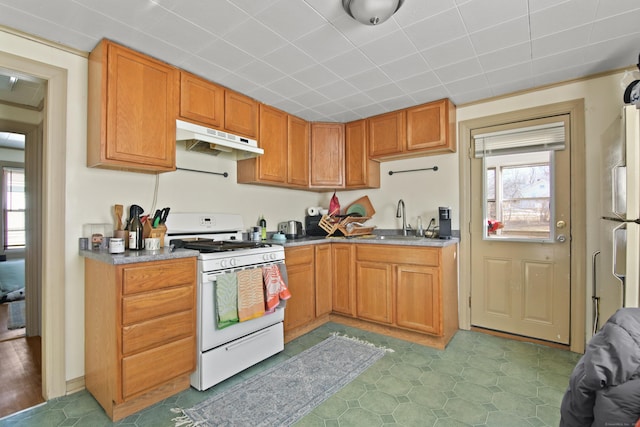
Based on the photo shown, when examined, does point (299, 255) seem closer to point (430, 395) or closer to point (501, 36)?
point (430, 395)

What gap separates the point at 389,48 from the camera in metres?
2.10

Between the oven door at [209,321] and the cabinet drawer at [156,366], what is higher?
the oven door at [209,321]

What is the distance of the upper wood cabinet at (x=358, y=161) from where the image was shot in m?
3.54

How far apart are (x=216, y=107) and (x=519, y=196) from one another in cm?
284

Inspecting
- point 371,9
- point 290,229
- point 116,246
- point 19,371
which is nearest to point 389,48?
point 371,9

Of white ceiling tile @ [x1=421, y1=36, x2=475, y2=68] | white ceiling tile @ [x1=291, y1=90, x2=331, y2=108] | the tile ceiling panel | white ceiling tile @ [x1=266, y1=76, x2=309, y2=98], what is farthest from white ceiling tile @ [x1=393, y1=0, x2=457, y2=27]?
white ceiling tile @ [x1=291, y1=90, x2=331, y2=108]

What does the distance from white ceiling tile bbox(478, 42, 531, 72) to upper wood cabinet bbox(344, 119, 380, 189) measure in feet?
4.70

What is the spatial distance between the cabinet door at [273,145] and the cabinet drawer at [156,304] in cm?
139

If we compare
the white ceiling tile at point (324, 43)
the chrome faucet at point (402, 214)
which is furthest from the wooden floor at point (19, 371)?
the chrome faucet at point (402, 214)

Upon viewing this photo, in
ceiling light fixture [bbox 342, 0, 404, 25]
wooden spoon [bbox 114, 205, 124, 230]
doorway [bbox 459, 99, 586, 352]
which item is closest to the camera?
ceiling light fixture [bbox 342, 0, 404, 25]

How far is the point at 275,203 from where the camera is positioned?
361 centimetres

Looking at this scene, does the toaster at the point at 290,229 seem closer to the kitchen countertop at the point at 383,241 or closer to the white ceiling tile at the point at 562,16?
the kitchen countertop at the point at 383,241

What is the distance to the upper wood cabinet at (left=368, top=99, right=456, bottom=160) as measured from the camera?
301 cm

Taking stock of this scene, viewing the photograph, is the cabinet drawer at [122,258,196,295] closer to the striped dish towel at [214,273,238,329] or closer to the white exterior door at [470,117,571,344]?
the striped dish towel at [214,273,238,329]
